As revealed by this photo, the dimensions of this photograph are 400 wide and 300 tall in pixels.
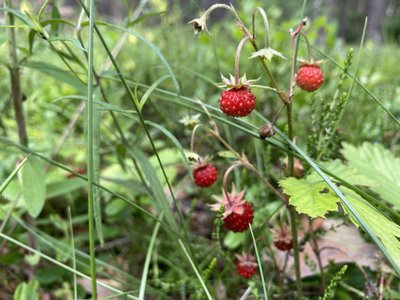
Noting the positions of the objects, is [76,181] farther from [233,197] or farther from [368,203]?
[368,203]

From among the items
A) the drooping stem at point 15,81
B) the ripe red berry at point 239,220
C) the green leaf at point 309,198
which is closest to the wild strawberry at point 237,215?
the ripe red berry at point 239,220

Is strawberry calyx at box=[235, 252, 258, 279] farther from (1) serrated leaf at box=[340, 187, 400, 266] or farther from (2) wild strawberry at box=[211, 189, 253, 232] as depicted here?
(1) serrated leaf at box=[340, 187, 400, 266]

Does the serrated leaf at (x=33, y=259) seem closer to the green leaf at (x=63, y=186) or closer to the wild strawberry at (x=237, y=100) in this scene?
the green leaf at (x=63, y=186)

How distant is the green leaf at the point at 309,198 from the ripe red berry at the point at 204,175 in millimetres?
166

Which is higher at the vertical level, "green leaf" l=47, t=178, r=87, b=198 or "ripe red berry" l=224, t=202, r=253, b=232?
"green leaf" l=47, t=178, r=87, b=198

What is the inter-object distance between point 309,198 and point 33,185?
60 centimetres

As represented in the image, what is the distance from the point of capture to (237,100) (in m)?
0.71

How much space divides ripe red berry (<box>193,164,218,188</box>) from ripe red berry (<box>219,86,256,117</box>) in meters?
0.20

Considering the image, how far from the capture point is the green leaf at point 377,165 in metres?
0.95

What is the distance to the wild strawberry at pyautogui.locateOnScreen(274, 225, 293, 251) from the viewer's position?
2.93 feet

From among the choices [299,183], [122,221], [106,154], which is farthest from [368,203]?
[106,154]

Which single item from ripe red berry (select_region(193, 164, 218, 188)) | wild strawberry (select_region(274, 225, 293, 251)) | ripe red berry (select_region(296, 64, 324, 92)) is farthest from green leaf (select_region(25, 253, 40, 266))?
ripe red berry (select_region(296, 64, 324, 92))

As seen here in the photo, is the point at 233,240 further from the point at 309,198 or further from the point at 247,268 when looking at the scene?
the point at 309,198

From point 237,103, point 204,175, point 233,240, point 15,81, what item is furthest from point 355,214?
point 15,81
